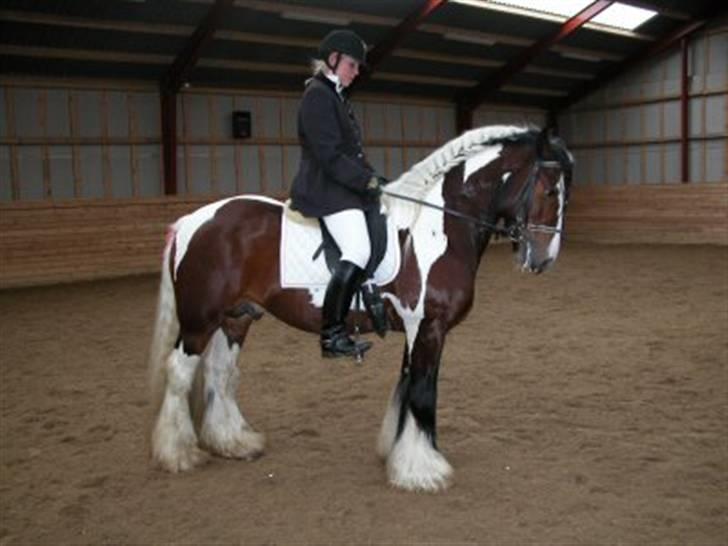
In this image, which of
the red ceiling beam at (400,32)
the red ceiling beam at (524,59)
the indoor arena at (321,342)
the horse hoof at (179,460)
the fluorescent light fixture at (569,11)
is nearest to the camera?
the indoor arena at (321,342)

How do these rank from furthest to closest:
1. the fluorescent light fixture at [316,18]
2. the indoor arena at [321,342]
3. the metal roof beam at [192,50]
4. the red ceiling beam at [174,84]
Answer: the fluorescent light fixture at [316,18]
the red ceiling beam at [174,84]
the metal roof beam at [192,50]
the indoor arena at [321,342]

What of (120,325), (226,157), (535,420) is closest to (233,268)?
(535,420)

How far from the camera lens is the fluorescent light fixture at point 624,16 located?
46.9ft

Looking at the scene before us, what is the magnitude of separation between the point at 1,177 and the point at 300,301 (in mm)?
9413

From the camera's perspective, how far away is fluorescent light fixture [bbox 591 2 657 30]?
14289 mm

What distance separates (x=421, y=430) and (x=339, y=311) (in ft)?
2.31

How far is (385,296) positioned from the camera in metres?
3.28

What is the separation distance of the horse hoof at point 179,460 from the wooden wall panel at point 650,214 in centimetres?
1344

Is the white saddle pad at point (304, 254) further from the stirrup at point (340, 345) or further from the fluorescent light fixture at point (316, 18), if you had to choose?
the fluorescent light fixture at point (316, 18)

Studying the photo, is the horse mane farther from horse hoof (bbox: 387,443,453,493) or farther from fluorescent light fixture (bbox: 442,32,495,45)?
fluorescent light fixture (bbox: 442,32,495,45)

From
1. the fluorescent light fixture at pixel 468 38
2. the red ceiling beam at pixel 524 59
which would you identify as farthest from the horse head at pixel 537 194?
the red ceiling beam at pixel 524 59

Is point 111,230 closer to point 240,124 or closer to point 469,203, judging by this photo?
point 240,124

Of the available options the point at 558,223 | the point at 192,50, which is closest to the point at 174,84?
the point at 192,50

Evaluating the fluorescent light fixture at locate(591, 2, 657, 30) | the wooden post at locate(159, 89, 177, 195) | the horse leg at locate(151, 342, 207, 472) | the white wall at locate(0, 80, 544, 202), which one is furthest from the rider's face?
the fluorescent light fixture at locate(591, 2, 657, 30)
